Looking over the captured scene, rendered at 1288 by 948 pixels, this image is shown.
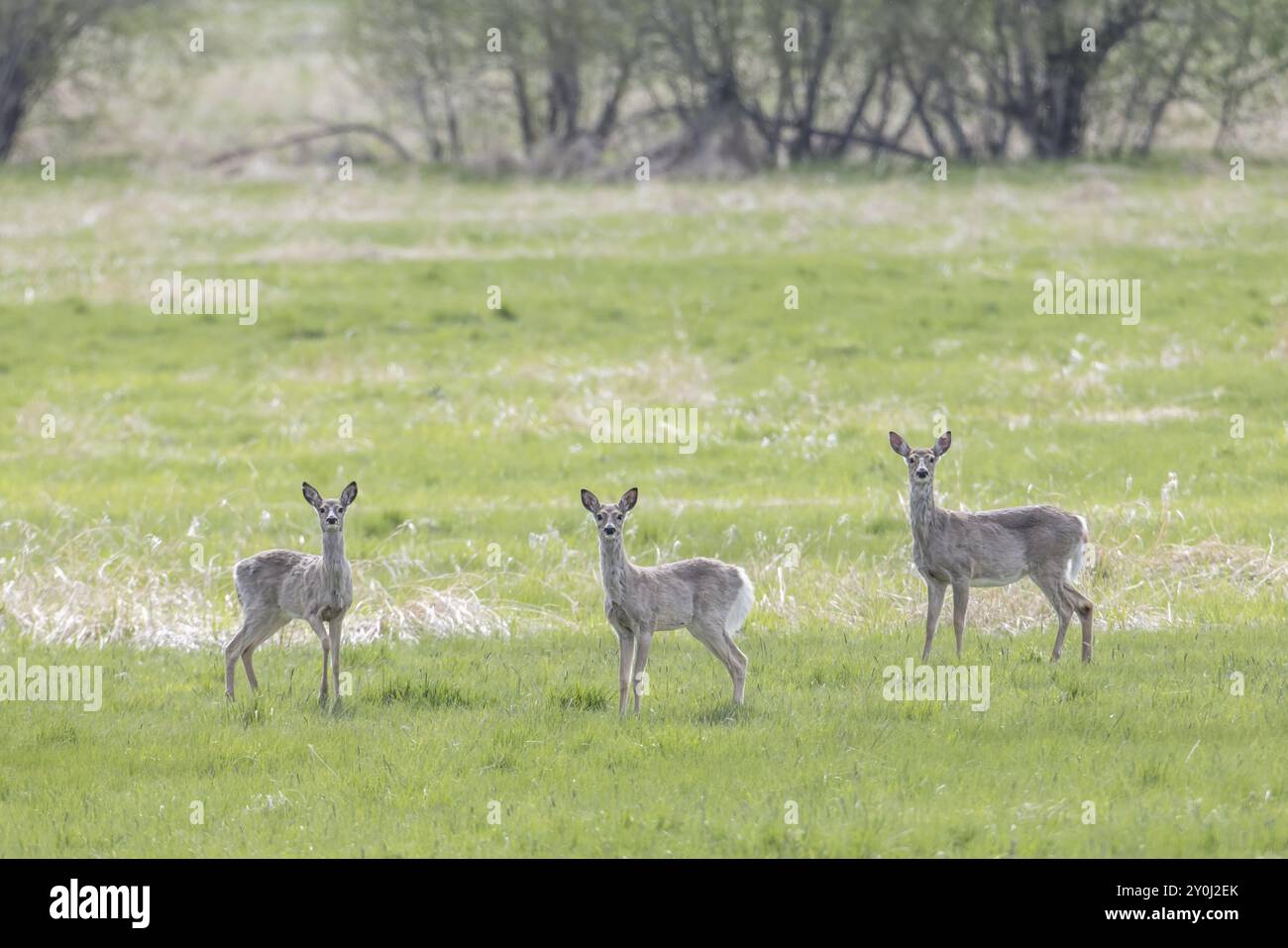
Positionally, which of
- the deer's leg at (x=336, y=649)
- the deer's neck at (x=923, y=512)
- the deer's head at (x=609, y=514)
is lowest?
the deer's leg at (x=336, y=649)

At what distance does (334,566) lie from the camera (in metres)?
13.0

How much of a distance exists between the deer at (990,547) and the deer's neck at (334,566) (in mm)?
4575

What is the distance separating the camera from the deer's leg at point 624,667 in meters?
12.4

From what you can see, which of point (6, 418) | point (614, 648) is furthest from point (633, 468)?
point (6, 418)

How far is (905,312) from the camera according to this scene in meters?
33.0

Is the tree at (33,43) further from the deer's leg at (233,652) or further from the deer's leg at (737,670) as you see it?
the deer's leg at (737,670)

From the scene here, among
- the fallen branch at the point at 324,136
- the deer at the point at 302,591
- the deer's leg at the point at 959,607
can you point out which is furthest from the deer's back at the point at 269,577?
the fallen branch at the point at 324,136

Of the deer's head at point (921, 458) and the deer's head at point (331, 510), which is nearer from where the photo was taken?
the deer's head at point (331, 510)

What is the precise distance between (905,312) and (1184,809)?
23.5 metres

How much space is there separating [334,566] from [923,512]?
485cm

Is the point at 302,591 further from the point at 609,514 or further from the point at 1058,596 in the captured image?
the point at 1058,596

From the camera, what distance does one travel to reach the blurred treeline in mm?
58688

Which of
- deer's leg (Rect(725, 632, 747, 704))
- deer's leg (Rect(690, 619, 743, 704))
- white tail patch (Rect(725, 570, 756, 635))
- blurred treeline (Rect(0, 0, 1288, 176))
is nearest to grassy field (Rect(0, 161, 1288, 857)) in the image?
deer's leg (Rect(725, 632, 747, 704))

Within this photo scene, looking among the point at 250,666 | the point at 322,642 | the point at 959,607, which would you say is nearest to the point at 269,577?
the point at 250,666
